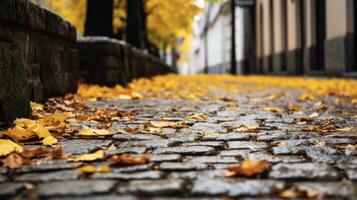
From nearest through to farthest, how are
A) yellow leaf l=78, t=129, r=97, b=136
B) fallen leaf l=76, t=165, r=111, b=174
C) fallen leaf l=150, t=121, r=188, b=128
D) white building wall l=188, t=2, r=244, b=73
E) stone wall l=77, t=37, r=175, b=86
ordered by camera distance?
fallen leaf l=76, t=165, r=111, b=174, yellow leaf l=78, t=129, r=97, b=136, fallen leaf l=150, t=121, r=188, b=128, stone wall l=77, t=37, r=175, b=86, white building wall l=188, t=2, r=244, b=73

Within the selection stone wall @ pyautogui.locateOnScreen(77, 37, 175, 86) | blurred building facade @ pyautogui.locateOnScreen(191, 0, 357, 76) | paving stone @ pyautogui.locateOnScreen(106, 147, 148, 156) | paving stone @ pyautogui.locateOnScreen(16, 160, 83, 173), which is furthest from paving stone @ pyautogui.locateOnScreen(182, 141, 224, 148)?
blurred building facade @ pyautogui.locateOnScreen(191, 0, 357, 76)

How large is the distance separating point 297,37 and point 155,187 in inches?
663

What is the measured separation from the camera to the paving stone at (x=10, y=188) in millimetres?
2018

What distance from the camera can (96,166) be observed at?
2.55 m

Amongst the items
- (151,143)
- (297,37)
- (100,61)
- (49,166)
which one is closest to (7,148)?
(49,166)

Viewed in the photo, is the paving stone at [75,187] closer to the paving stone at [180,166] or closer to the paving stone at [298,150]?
A: the paving stone at [180,166]

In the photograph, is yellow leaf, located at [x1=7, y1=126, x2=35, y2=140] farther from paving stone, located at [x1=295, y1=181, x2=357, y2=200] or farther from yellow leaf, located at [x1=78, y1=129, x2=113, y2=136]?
paving stone, located at [x1=295, y1=181, x2=357, y2=200]

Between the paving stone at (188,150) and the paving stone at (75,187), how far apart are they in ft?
2.59

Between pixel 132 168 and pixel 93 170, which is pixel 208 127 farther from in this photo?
pixel 93 170

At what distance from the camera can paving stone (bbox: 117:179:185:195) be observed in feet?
6.72

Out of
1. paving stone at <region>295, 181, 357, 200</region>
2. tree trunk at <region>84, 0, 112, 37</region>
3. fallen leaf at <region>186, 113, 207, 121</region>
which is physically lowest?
paving stone at <region>295, 181, 357, 200</region>

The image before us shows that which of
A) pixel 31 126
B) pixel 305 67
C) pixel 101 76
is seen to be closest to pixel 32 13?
pixel 31 126

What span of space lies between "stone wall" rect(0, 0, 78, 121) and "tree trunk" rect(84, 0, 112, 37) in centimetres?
322

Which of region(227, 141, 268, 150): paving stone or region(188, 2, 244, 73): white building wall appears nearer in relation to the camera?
region(227, 141, 268, 150): paving stone
